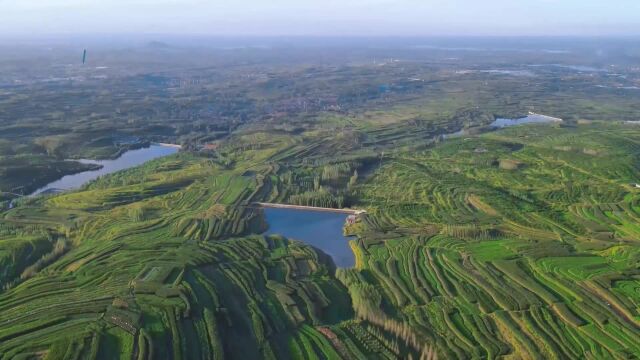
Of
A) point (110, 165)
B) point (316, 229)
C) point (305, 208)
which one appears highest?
point (110, 165)

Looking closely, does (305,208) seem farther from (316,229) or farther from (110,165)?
(110,165)

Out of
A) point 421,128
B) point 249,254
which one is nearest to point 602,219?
point 249,254

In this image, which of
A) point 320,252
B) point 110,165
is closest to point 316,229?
point 320,252

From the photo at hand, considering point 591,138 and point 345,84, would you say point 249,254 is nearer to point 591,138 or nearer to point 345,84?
point 591,138

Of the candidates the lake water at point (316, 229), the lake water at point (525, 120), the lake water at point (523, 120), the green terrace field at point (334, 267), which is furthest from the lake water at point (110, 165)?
the lake water at point (525, 120)

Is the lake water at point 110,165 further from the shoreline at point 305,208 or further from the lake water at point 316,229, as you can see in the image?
the lake water at point 316,229
